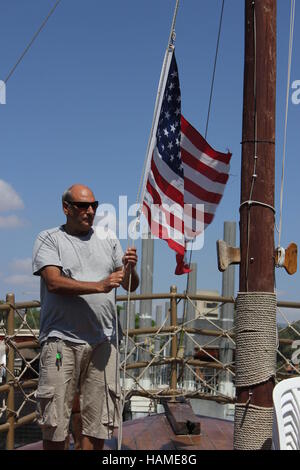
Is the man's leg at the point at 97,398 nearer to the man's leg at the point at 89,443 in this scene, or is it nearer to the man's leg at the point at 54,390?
the man's leg at the point at 89,443

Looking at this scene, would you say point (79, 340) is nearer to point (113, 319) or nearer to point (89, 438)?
point (113, 319)

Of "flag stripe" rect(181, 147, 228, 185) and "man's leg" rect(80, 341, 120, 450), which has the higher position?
"flag stripe" rect(181, 147, 228, 185)

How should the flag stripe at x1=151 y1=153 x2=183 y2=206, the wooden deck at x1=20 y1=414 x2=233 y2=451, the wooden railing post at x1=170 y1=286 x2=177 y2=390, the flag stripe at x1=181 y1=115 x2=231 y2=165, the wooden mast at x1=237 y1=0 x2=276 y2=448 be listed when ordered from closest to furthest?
the wooden mast at x1=237 y1=0 x2=276 y2=448, the flag stripe at x1=151 y1=153 x2=183 y2=206, the flag stripe at x1=181 y1=115 x2=231 y2=165, the wooden deck at x1=20 y1=414 x2=233 y2=451, the wooden railing post at x1=170 y1=286 x2=177 y2=390

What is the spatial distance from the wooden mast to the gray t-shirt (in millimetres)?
870

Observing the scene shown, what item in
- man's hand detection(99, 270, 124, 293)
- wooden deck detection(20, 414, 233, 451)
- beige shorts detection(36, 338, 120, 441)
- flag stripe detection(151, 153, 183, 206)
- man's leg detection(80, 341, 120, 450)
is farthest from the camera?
wooden deck detection(20, 414, 233, 451)

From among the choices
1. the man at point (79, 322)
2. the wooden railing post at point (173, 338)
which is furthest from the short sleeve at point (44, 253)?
the wooden railing post at point (173, 338)

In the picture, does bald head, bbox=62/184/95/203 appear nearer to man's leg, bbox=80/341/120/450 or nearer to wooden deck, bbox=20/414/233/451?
man's leg, bbox=80/341/120/450

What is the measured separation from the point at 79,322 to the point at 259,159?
1.48 meters

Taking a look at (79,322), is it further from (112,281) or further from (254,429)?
(254,429)

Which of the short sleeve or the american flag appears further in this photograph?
the american flag

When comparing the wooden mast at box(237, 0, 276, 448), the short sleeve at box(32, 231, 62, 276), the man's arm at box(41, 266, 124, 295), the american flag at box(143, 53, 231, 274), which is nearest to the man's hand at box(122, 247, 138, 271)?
the man's arm at box(41, 266, 124, 295)

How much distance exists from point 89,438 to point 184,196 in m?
1.99

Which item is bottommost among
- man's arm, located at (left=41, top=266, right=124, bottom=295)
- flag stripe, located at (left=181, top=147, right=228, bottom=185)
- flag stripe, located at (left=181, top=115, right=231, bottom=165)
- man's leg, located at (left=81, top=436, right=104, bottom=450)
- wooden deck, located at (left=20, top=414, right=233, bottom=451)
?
wooden deck, located at (left=20, top=414, right=233, bottom=451)

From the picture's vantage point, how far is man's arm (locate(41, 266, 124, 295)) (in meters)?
3.47
